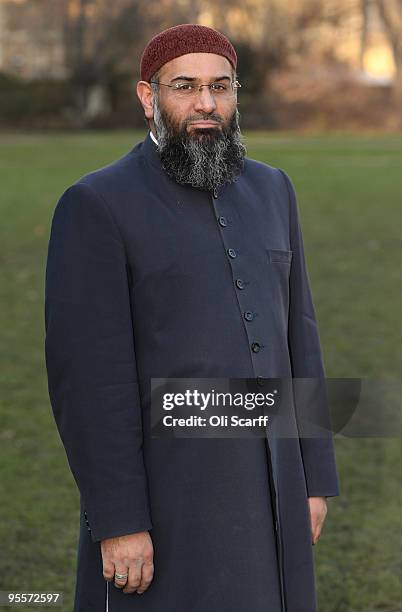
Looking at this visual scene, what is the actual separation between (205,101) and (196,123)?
8cm

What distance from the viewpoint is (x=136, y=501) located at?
2697 millimetres

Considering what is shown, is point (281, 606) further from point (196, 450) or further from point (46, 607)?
point (46, 607)

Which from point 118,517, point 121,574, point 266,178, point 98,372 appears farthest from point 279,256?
point 121,574

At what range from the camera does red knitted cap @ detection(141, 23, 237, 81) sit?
9.27 ft

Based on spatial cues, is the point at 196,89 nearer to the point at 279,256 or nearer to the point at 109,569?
the point at 279,256

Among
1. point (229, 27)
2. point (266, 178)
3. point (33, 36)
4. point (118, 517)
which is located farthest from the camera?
point (33, 36)

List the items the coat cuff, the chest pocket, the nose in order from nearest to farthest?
the coat cuff < the nose < the chest pocket

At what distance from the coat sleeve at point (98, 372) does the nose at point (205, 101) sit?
410 mm

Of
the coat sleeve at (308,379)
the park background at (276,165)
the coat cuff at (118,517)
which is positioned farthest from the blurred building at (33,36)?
the coat cuff at (118,517)

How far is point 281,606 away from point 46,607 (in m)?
2.14

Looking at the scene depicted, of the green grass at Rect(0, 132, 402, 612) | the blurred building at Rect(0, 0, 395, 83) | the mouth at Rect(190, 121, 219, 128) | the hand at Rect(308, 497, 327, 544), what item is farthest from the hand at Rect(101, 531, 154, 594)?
the blurred building at Rect(0, 0, 395, 83)

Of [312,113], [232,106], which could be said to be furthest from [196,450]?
[312,113]

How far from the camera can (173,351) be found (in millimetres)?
2744

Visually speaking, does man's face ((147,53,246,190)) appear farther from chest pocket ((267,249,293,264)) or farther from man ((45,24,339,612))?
chest pocket ((267,249,293,264))
